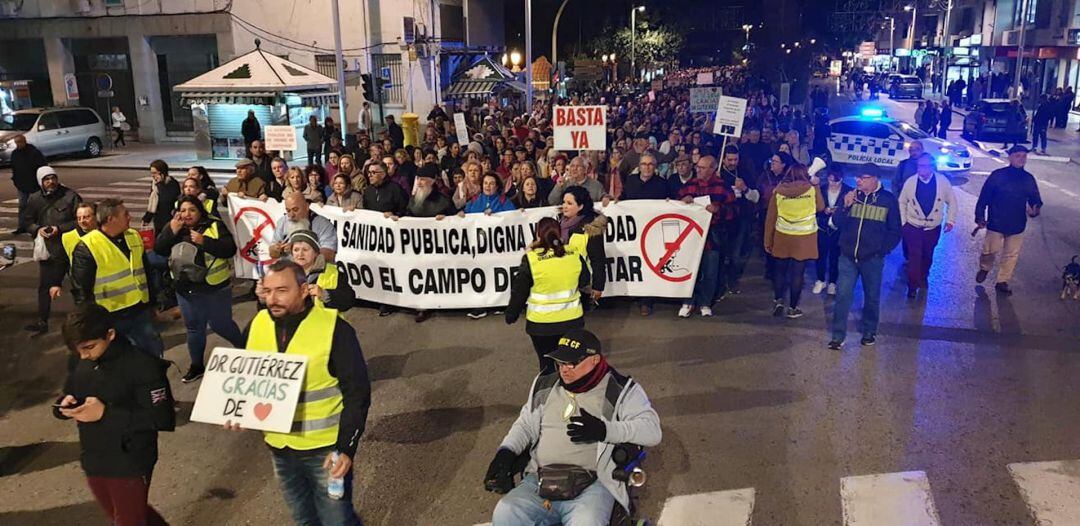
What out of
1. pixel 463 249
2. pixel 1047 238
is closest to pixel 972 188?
pixel 1047 238

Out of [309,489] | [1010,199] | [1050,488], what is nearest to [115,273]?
[309,489]

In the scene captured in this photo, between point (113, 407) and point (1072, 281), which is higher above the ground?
point (113, 407)

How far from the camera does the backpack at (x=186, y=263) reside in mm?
7070

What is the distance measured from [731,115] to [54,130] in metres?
22.5

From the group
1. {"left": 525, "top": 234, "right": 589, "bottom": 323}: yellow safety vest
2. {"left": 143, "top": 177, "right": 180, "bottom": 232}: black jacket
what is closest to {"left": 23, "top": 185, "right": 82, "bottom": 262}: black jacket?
{"left": 143, "top": 177, "right": 180, "bottom": 232}: black jacket

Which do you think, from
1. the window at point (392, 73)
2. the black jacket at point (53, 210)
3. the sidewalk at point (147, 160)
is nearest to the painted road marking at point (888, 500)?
the black jacket at point (53, 210)

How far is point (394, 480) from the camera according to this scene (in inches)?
233

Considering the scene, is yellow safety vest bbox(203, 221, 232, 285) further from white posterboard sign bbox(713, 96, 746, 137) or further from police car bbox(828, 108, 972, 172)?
police car bbox(828, 108, 972, 172)

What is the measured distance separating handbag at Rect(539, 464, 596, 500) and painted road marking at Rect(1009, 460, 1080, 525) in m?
3.06

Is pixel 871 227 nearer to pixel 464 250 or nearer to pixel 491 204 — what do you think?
pixel 491 204

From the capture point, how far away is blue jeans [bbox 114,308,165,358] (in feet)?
22.6

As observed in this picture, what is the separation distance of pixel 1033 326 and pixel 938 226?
5.41 ft

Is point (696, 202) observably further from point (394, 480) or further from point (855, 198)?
point (394, 480)

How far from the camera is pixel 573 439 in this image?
413 centimetres
